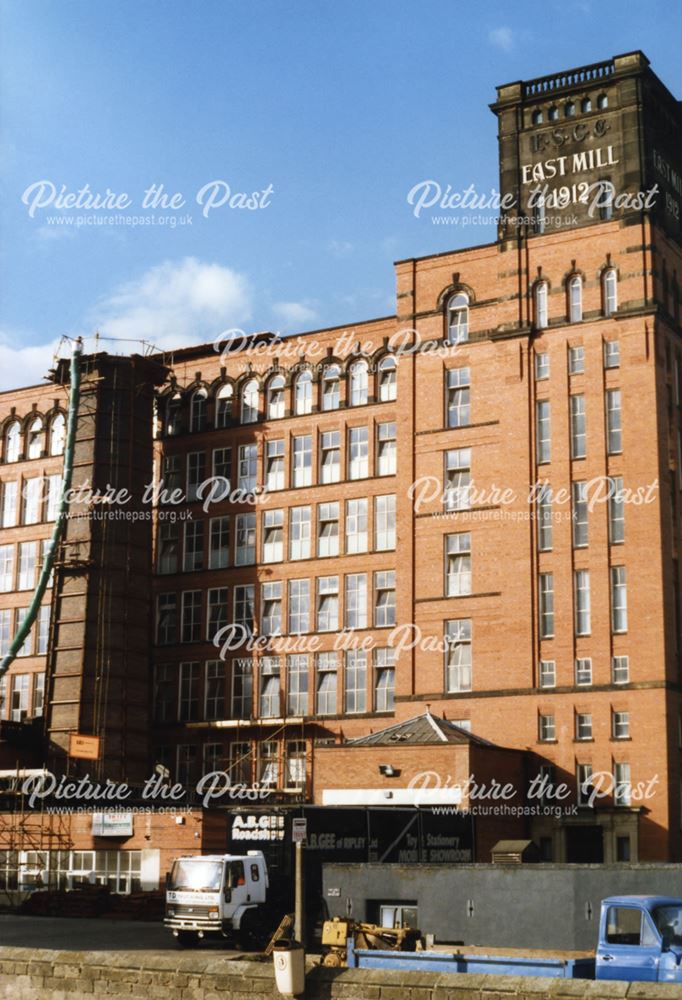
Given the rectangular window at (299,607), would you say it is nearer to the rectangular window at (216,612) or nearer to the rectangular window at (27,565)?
the rectangular window at (216,612)

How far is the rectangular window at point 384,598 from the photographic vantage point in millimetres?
65938

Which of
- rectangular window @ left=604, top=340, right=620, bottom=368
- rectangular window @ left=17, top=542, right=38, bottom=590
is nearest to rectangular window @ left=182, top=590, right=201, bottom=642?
rectangular window @ left=17, top=542, right=38, bottom=590

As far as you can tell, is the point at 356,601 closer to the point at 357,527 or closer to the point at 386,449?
the point at 357,527

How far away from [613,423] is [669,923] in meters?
39.1

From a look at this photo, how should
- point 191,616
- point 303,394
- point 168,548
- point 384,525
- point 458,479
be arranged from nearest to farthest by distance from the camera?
point 458,479, point 384,525, point 303,394, point 191,616, point 168,548

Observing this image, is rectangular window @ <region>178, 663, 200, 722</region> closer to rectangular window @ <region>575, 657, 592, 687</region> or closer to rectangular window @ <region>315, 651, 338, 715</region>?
rectangular window @ <region>315, 651, 338, 715</region>

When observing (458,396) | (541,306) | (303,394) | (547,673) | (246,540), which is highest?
(541,306)

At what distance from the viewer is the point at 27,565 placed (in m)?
76.2

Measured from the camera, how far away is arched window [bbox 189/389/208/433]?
7456 centimetres

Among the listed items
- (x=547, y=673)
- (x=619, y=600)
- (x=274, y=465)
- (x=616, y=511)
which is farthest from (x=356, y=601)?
(x=616, y=511)

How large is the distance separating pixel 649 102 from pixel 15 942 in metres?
44.6

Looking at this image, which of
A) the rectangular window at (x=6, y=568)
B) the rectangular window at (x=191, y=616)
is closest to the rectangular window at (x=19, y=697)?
the rectangular window at (x=6, y=568)

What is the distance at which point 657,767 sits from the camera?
5469cm

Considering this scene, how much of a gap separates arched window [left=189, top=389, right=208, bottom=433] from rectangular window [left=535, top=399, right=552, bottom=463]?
20.9 m
